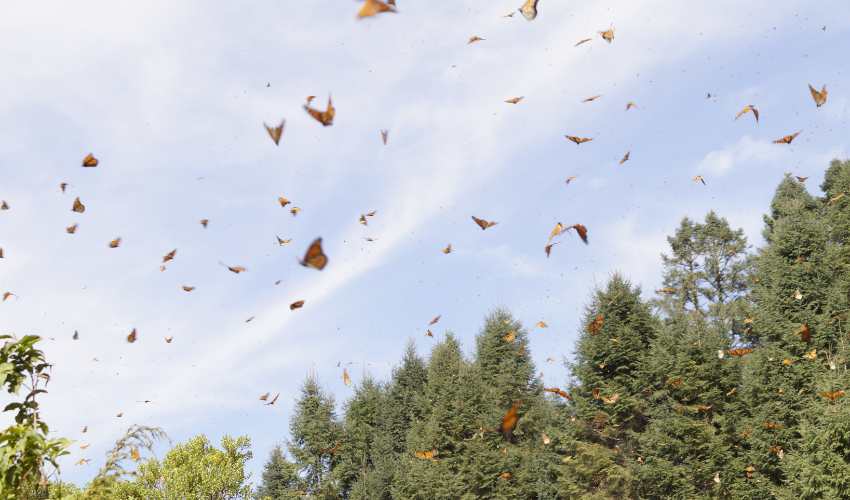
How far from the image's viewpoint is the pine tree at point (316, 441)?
43.9 meters

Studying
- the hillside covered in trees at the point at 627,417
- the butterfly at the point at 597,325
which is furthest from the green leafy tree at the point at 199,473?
the butterfly at the point at 597,325

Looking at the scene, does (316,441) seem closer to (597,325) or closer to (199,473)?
(199,473)

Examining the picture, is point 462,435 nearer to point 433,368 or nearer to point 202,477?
point 433,368

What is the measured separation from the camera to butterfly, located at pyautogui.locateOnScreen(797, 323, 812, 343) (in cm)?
2612

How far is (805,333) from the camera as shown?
2634 centimetres

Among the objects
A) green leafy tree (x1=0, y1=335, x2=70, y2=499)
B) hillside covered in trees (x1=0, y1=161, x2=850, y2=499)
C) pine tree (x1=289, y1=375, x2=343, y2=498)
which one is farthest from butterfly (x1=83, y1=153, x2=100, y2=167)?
pine tree (x1=289, y1=375, x2=343, y2=498)

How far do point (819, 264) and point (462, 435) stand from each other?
58.5 ft

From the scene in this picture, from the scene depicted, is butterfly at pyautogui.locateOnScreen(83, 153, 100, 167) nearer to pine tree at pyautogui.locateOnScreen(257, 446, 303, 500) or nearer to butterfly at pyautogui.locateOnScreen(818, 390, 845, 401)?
butterfly at pyautogui.locateOnScreen(818, 390, 845, 401)

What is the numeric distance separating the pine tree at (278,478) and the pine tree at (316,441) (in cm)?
67

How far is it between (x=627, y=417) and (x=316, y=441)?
856 inches

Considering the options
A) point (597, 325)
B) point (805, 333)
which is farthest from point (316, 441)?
point (805, 333)

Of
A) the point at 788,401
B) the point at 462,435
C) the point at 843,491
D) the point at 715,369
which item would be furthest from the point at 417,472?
the point at 843,491

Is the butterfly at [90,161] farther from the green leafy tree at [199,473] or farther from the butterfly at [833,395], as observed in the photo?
the green leafy tree at [199,473]

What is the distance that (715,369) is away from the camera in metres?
29.2
